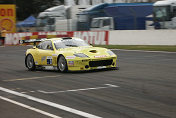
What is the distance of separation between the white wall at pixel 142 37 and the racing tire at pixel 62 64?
42.1 ft

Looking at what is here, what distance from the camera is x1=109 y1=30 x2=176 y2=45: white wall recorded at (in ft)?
80.4

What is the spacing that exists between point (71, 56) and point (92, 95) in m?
4.26

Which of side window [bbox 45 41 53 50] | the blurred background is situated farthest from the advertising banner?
side window [bbox 45 41 53 50]

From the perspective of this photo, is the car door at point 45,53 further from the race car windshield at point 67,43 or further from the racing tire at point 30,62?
the racing tire at point 30,62

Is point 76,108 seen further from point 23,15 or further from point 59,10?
point 23,15

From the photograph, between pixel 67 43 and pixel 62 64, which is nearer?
pixel 62 64

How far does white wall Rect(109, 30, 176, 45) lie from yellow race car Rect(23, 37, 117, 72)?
1192cm

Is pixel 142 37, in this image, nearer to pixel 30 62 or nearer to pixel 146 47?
pixel 146 47

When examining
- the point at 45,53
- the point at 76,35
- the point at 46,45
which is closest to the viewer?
the point at 45,53

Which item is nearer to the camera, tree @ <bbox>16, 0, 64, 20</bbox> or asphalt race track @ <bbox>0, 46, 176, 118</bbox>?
asphalt race track @ <bbox>0, 46, 176, 118</bbox>

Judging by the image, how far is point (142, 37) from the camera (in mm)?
25938

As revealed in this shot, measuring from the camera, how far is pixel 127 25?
28.1 meters

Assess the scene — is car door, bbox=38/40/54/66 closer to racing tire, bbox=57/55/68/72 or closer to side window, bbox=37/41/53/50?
side window, bbox=37/41/53/50

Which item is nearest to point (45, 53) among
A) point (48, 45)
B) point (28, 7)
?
point (48, 45)
